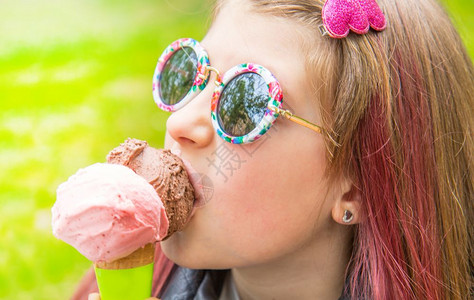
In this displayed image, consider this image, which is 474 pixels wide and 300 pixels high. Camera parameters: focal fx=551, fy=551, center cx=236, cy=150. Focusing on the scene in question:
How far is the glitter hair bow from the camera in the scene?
172 centimetres

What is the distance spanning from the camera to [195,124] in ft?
5.78

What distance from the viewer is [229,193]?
1723 millimetres

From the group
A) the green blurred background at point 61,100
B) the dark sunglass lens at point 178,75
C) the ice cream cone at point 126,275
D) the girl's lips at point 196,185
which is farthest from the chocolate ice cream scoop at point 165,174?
the green blurred background at point 61,100

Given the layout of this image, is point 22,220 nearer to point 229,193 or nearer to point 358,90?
point 229,193

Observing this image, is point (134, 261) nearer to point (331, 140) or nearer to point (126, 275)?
point (126, 275)

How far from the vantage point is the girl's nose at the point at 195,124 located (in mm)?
1751

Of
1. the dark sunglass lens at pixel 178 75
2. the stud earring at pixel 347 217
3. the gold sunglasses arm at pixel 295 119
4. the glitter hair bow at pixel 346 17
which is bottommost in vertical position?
the stud earring at pixel 347 217

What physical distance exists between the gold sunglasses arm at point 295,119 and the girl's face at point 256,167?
2 centimetres

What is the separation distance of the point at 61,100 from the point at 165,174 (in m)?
2.51

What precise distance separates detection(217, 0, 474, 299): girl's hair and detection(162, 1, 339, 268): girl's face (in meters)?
0.06

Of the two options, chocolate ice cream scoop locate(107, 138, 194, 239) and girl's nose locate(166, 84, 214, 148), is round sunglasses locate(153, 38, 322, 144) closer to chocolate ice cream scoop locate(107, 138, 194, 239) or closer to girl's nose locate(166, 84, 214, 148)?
girl's nose locate(166, 84, 214, 148)

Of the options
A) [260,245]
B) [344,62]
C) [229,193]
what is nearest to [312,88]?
[344,62]

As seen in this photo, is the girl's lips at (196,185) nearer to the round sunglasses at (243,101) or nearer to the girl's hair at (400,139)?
the round sunglasses at (243,101)

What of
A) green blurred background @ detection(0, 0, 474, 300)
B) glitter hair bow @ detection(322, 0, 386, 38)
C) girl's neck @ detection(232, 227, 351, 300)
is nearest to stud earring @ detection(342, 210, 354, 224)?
girl's neck @ detection(232, 227, 351, 300)
